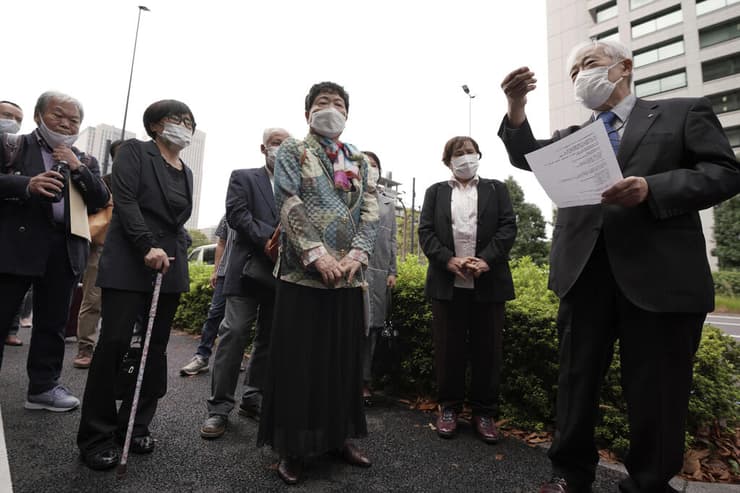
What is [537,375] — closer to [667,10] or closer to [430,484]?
[430,484]

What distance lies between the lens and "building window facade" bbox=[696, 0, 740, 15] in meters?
27.9

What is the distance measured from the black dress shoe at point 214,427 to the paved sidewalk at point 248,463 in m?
0.05

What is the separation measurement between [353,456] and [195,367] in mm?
2669

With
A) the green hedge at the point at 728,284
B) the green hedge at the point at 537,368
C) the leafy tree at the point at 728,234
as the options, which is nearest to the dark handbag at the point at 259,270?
the green hedge at the point at 537,368

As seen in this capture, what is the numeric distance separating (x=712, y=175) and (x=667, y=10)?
40.9m

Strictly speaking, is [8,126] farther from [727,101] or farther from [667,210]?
[727,101]

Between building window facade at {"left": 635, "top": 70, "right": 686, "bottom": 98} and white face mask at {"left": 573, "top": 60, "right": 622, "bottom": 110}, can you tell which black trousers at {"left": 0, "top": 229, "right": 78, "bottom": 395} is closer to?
white face mask at {"left": 573, "top": 60, "right": 622, "bottom": 110}

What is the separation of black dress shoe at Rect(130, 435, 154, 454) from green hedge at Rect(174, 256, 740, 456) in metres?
2.05

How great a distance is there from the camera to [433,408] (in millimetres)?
3367

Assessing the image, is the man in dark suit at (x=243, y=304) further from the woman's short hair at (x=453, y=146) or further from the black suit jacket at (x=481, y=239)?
the woman's short hair at (x=453, y=146)

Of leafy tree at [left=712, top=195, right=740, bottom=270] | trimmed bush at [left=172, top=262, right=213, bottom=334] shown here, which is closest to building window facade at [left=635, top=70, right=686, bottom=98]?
leafy tree at [left=712, top=195, right=740, bottom=270]

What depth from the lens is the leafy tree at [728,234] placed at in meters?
22.7

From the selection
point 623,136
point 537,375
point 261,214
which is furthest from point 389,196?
point 623,136

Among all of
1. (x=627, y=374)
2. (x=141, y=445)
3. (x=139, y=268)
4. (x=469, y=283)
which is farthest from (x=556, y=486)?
(x=139, y=268)
